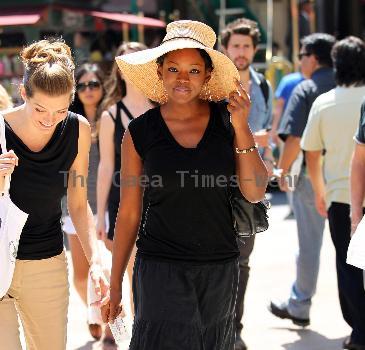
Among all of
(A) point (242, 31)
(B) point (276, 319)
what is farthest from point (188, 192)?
(B) point (276, 319)

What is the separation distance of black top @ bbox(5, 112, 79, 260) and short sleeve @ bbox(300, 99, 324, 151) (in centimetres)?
199

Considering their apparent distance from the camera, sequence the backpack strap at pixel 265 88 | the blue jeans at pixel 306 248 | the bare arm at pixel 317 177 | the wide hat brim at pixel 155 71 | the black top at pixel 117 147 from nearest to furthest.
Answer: the wide hat brim at pixel 155 71, the black top at pixel 117 147, the bare arm at pixel 317 177, the backpack strap at pixel 265 88, the blue jeans at pixel 306 248

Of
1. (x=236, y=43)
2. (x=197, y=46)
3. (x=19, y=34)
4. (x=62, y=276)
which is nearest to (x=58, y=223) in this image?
(x=62, y=276)

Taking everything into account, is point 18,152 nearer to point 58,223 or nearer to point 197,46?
point 58,223

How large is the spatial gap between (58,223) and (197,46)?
1.08 meters

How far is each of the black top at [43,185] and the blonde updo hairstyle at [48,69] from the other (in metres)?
0.21

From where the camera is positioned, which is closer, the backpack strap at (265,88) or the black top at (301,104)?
the backpack strap at (265,88)

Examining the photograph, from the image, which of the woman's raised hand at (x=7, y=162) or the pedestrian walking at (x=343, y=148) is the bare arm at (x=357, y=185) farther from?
the woman's raised hand at (x=7, y=162)

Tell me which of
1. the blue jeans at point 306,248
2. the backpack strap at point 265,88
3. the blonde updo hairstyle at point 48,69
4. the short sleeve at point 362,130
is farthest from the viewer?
the blue jeans at point 306,248

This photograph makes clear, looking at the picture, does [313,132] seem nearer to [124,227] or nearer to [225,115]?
[225,115]

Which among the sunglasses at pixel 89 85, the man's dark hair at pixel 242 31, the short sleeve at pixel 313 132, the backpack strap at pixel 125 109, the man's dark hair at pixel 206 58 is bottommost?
the short sleeve at pixel 313 132

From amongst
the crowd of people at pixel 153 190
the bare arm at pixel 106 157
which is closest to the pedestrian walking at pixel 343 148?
the crowd of people at pixel 153 190

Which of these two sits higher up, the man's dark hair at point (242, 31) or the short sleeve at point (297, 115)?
the man's dark hair at point (242, 31)

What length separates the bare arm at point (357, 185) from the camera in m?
4.44
